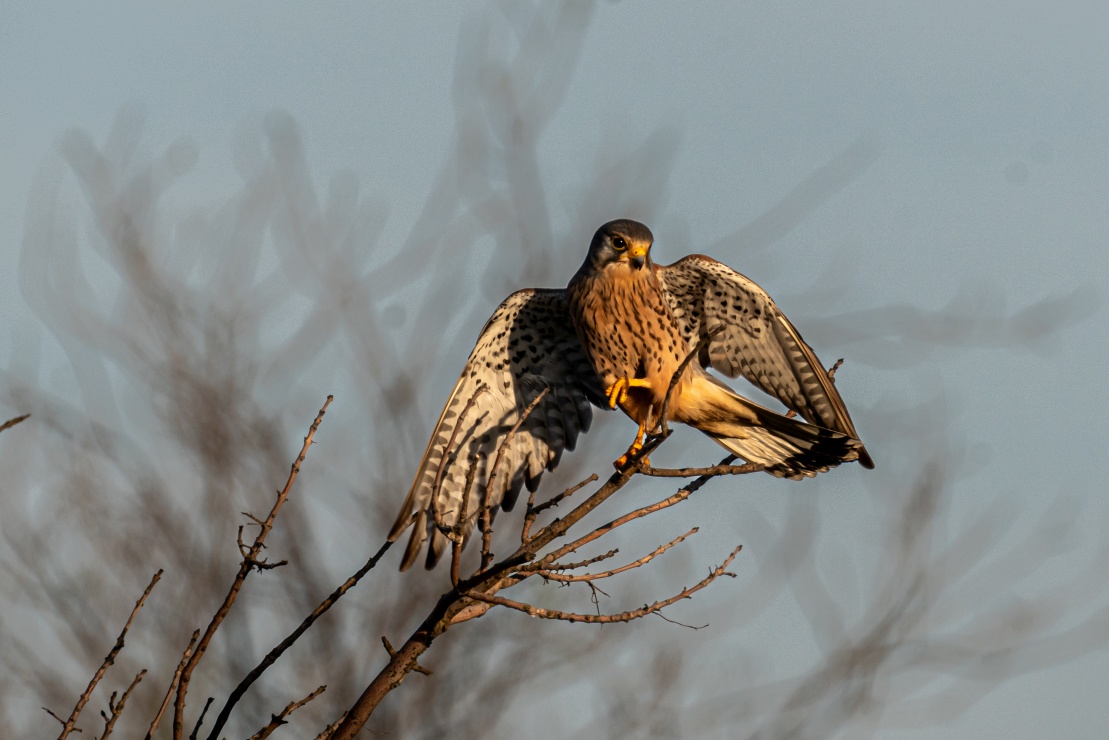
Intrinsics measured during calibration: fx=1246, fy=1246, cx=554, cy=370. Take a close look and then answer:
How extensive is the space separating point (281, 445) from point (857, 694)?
12.4 ft

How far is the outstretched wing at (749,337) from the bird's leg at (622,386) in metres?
0.31

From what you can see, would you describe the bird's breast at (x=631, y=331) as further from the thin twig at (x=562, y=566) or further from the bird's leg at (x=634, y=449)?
the thin twig at (x=562, y=566)

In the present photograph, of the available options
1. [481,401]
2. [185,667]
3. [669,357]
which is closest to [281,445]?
[481,401]

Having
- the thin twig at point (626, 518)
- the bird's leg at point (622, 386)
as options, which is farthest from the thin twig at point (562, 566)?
the bird's leg at point (622, 386)

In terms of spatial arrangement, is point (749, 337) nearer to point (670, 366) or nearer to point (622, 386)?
point (670, 366)

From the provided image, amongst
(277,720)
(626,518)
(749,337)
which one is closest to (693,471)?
(626,518)

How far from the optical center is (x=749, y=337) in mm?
4867

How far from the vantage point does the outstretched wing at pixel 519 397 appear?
514cm

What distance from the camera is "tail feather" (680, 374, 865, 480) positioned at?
177 inches

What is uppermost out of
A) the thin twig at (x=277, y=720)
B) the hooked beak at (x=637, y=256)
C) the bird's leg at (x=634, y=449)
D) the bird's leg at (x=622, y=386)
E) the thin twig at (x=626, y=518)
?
the hooked beak at (x=637, y=256)

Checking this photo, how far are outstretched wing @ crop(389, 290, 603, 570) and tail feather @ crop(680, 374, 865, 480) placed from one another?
598 mm

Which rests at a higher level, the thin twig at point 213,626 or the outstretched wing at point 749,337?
the outstretched wing at point 749,337

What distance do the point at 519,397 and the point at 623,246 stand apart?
0.91 m

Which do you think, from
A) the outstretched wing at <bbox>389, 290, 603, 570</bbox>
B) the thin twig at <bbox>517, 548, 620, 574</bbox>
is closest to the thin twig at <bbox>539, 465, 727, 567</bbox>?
the thin twig at <bbox>517, 548, 620, 574</bbox>
